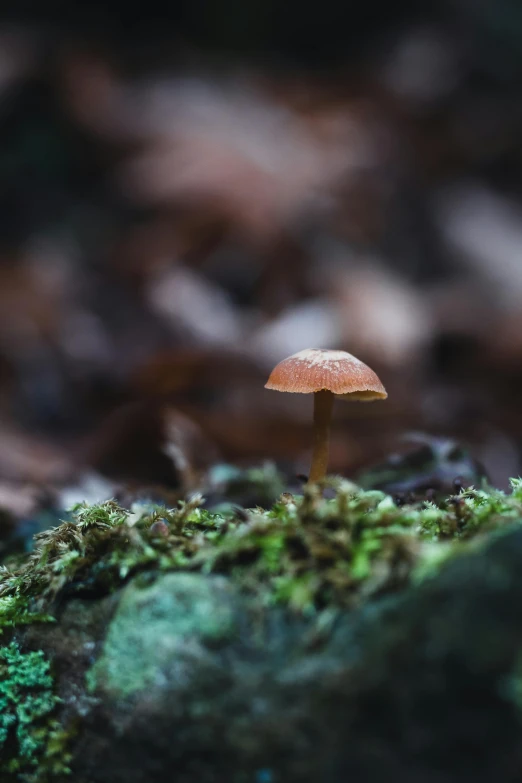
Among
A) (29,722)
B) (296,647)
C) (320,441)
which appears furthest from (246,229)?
(296,647)

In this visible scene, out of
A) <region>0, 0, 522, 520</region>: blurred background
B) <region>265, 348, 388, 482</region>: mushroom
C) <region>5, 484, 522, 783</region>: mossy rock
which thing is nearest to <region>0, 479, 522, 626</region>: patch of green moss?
<region>5, 484, 522, 783</region>: mossy rock

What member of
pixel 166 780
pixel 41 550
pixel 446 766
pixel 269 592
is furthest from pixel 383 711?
pixel 41 550

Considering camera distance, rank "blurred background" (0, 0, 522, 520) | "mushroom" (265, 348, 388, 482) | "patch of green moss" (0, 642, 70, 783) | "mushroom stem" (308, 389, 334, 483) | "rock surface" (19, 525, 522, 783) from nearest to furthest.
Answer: "rock surface" (19, 525, 522, 783) < "patch of green moss" (0, 642, 70, 783) < "mushroom" (265, 348, 388, 482) < "mushroom stem" (308, 389, 334, 483) < "blurred background" (0, 0, 522, 520)

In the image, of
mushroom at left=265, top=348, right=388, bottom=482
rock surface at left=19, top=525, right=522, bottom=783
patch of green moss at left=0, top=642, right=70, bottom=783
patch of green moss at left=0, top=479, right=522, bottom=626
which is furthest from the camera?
mushroom at left=265, top=348, right=388, bottom=482

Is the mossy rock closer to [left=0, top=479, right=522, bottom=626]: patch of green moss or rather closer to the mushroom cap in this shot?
[left=0, top=479, right=522, bottom=626]: patch of green moss

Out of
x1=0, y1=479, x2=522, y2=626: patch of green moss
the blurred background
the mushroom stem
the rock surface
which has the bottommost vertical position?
the rock surface

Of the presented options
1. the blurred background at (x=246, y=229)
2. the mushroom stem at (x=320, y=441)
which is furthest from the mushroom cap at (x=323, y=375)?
the blurred background at (x=246, y=229)

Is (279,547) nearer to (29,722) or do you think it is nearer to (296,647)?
(296,647)
